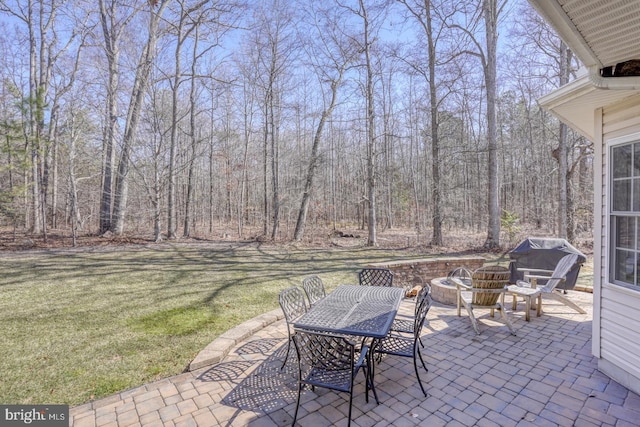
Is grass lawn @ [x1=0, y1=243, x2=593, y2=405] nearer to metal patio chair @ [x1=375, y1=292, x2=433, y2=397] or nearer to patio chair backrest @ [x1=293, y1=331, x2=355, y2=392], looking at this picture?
patio chair backrest @ [x1=293, y1=331, x2=355, y2=392]

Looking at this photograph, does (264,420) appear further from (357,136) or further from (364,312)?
(357,136)

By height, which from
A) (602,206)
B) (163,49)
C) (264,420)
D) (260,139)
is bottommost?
(264,420)

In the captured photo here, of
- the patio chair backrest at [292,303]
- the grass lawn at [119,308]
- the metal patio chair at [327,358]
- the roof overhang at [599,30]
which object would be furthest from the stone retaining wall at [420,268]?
the roof overhang at [599,30]

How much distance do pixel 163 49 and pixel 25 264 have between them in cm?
840

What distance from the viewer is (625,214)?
2.80 meters

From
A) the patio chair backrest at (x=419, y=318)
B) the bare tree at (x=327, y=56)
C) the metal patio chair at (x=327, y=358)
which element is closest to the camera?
the metal patio chair at (x=327, y=358)

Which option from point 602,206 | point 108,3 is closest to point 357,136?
point 108,3

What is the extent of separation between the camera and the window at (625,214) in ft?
8.99

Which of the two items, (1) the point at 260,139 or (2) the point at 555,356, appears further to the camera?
(1) the point at 260,139

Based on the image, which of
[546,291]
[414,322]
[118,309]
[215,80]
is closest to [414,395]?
[414,322]

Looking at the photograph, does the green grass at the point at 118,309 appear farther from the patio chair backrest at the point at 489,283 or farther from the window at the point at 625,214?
the window at the point at 625,214

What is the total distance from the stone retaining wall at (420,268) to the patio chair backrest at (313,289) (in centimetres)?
318

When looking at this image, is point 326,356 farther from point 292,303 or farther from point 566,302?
point 566,302

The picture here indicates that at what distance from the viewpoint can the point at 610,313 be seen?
2.96m
